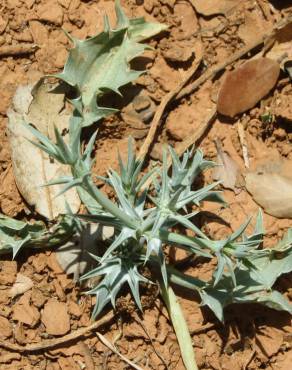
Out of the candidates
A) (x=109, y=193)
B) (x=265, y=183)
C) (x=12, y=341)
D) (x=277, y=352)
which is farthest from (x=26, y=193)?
(x=277, y=352)

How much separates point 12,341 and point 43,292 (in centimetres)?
24

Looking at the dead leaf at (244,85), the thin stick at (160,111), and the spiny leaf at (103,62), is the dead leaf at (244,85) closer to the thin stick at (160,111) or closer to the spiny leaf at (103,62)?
the thin stick at (160,111)

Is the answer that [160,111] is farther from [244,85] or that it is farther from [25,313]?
[25,313]

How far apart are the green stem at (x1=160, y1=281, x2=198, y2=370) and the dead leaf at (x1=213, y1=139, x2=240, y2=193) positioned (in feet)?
1.83

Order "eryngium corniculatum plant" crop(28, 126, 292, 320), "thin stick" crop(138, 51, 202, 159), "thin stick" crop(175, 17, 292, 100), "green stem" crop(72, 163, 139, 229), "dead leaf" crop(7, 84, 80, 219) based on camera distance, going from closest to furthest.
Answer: "green stem" crop(72, 163, 139, 229) < "eryngium corniculatum plant" crop(28, 126, 292, 320) < "dead leaf" crop(7, 84, 80, 219) < "thin stick" crop(138, 51, 202, 159) < "thin stick" crop(175, 17, 292, 100)

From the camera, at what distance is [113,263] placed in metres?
2.67

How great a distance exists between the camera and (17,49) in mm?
2971

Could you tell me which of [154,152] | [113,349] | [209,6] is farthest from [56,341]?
[209,6]

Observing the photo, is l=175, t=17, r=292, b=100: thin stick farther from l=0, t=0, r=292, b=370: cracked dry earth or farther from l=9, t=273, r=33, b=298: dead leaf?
l=9, t=273, r=33, b=298: dead leaf

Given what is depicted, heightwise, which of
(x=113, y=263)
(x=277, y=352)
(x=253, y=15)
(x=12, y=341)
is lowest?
(x=277, y=352)

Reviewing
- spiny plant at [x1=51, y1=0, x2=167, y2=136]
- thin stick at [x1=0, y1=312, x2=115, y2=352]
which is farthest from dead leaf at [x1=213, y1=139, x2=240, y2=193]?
thin stick at [x1=0, y1=312, x2=115, y2=352]

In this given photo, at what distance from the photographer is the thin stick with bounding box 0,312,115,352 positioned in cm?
273

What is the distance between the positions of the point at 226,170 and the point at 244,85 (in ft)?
1.32

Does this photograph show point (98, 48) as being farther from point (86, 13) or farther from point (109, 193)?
point (109, 193)
